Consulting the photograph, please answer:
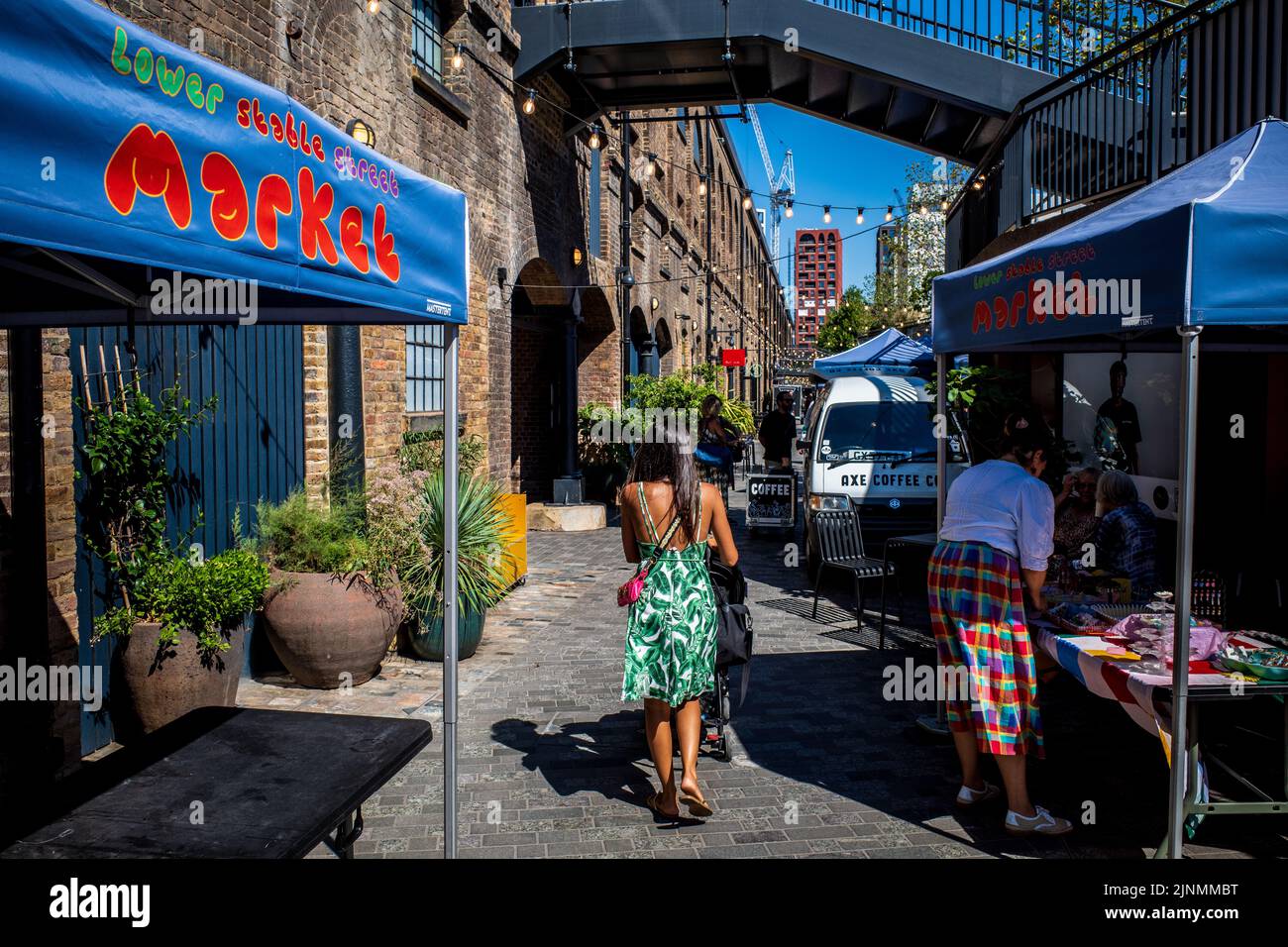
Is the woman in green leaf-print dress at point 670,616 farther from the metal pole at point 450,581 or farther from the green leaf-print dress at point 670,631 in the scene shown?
the metal pole at point 450,581

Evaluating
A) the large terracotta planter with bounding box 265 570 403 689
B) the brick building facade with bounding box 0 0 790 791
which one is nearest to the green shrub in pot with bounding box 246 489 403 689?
the large terracotta planter with bounding box 265 570 403 689

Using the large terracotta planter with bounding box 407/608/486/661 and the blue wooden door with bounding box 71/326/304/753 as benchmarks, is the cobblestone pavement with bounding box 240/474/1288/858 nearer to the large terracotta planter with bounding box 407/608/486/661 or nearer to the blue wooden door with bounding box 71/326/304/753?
the large terracotta planter with bounding box 407/608/486/661


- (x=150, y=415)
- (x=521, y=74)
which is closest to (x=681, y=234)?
(x=521, y=74)

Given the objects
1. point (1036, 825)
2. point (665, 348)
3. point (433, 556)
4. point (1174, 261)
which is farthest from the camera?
point (665, 348)

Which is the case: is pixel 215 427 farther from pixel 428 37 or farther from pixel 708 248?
pixel 708 248

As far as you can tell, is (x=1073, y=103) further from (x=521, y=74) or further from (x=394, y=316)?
(x=394, y=316)

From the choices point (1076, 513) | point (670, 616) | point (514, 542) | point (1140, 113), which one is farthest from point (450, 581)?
point (1140, 113)

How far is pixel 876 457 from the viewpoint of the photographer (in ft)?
34.8

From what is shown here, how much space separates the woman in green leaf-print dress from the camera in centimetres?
449

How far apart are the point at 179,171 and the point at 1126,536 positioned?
17.2 feet

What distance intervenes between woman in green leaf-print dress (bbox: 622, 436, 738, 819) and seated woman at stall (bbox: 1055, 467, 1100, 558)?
292 cm

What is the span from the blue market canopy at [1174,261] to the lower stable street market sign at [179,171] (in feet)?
9.21
